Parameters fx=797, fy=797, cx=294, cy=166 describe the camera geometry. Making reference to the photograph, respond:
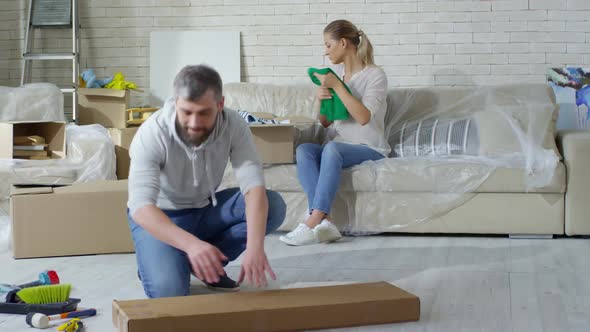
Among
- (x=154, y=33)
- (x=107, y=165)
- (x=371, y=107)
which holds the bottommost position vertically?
(x=107, y=165)

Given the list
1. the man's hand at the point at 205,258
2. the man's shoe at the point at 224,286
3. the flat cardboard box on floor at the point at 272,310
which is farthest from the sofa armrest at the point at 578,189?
the man's hand at the point at 205,258

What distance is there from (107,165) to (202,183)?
1.76 meters

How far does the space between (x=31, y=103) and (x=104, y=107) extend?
0.59 meters

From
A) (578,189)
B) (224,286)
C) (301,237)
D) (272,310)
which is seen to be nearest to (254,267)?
(272,310)

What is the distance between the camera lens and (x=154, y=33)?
17.1ft

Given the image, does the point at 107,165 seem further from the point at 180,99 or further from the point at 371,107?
the point at 180,99

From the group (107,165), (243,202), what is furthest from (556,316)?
(107,165)

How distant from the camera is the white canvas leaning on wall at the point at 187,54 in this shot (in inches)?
200

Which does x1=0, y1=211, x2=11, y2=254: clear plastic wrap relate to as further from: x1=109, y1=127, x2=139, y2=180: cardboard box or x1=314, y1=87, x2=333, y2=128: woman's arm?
x1=314, y1=87, x2=333, y2=128: woman's arm

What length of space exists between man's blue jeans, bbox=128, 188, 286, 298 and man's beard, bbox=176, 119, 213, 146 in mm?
324

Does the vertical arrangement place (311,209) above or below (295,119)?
below

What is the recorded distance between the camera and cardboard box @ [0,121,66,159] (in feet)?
12.9

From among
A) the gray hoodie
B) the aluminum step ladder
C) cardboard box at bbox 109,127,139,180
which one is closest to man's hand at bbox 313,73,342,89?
cardboard box at bbox 109,127,139,180

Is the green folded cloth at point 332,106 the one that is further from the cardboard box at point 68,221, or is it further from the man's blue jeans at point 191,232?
the man's blue jeans at point 191,232
